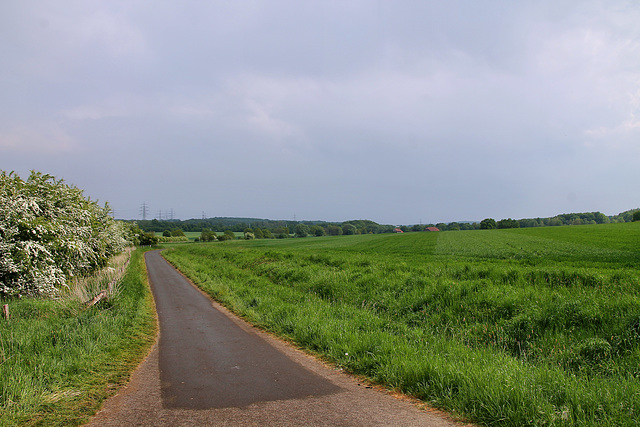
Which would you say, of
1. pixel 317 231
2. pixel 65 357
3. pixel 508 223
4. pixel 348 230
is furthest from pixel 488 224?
pixel 65 357

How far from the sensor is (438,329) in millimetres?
9031

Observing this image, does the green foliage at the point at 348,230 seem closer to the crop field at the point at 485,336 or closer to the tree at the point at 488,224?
the tree at the point at 488,224

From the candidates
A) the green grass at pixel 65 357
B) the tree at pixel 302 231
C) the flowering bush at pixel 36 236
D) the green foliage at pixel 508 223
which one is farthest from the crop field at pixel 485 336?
the green foliage at pixel 508 223

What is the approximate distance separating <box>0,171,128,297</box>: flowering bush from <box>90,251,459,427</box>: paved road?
8279 mm

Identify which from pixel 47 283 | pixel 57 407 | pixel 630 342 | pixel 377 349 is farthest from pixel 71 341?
pixel 630 342

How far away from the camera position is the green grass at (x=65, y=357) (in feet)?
15.6

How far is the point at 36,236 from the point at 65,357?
10.3 metres

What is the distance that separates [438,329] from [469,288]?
2597 millimetres

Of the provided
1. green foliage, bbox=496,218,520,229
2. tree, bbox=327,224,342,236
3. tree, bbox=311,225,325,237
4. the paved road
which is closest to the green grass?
the paved road

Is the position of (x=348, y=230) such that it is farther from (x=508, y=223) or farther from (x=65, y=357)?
(x=65, y=357)

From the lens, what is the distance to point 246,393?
17.4 feet

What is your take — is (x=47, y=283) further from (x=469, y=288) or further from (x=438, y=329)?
(x=469, y=288)

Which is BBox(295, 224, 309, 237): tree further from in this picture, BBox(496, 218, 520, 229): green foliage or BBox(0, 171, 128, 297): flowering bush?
BBox(0, 171, 128, 297): flowering bush

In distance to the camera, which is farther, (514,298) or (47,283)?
(47,283)
